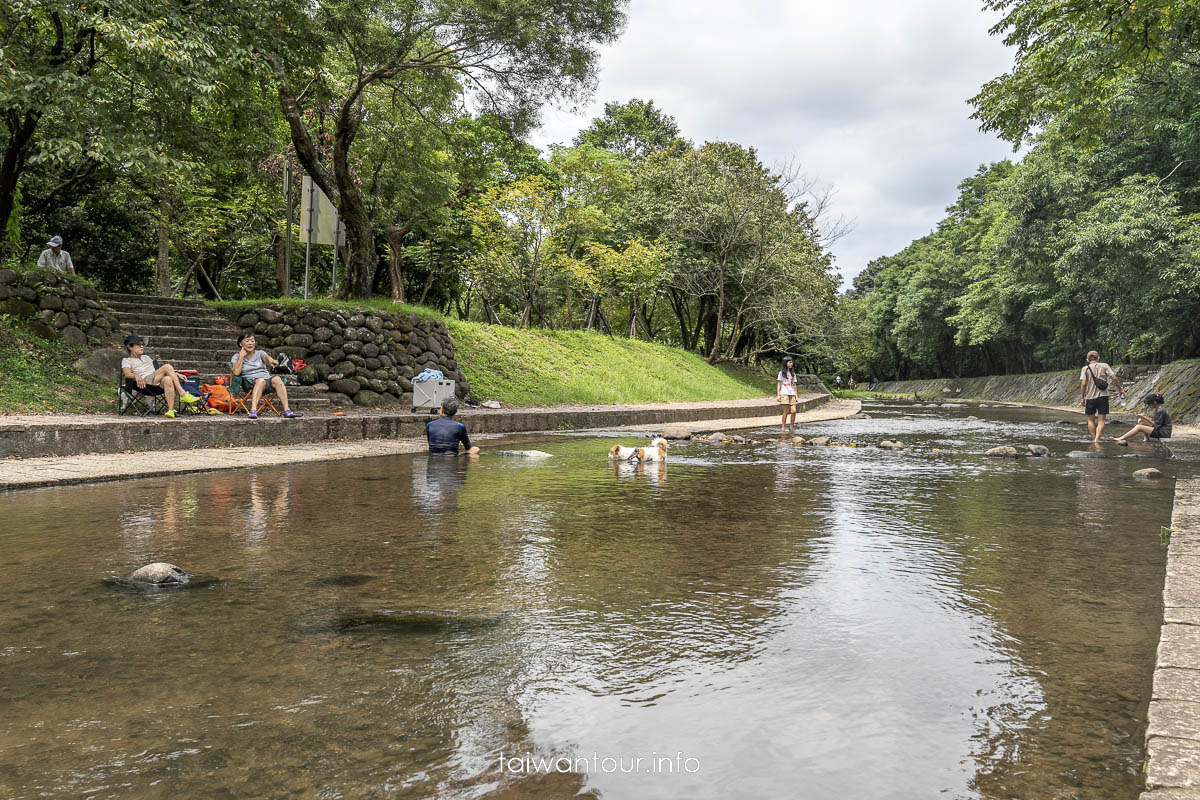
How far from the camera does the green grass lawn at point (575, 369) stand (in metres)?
21.2

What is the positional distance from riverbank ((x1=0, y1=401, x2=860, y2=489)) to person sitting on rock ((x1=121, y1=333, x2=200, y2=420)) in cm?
140

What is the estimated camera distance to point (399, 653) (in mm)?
3154

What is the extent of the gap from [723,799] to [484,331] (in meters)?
22.3

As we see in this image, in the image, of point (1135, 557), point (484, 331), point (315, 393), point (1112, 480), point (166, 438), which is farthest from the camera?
point (484, 331)

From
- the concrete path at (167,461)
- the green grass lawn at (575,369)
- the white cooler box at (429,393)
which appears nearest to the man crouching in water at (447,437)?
the concrete path at (167,461)

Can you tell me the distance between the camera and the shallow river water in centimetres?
226

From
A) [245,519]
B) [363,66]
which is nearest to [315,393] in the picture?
[363,66]

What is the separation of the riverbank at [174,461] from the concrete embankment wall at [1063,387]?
1377 cm

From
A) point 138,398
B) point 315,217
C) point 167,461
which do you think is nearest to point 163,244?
point 315,217

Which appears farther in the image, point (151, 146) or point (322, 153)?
point (322, 153)

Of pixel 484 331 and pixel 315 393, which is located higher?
pixel 484 331

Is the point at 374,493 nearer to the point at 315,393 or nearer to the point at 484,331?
the point at 315,393

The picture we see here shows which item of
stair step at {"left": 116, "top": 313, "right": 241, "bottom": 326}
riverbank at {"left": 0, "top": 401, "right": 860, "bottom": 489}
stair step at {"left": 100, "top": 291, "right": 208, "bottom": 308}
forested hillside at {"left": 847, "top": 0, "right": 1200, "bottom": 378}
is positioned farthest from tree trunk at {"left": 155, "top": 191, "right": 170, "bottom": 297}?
forested hillside at {"left": 847, "top": 0, "right": 1200, "bottom": 378}

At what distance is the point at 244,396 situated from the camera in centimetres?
1291
